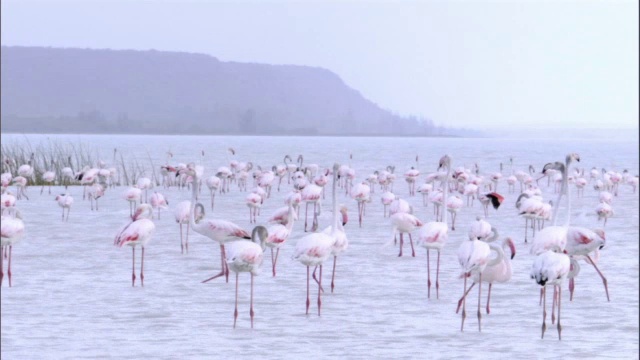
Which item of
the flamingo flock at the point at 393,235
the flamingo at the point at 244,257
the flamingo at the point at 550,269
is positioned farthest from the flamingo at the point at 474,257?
the flamingo at the point at 244,257

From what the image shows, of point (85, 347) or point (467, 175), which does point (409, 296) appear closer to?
point (85, 347)

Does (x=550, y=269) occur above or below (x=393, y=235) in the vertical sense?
above

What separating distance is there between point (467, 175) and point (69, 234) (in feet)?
32.4

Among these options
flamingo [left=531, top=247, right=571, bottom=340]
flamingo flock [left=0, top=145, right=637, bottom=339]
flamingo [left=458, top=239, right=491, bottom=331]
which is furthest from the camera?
flamingo flock [left=0, top=145, right=637, bottom=339]

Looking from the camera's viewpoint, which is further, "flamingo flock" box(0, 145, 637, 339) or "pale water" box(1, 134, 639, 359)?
"flamingo flock" box(0, 145, 637, 339)

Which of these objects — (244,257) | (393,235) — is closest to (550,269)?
(244,257)

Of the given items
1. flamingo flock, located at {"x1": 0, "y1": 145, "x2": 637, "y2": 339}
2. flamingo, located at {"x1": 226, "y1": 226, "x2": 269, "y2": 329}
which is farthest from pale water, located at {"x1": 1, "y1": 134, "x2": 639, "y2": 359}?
flamingo, located at {"x1": 226, "y1": 226, "x2": 269, "y2": 329}

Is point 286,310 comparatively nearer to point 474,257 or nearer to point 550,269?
point 474,257

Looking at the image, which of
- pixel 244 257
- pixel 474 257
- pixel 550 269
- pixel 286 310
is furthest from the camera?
pixel 286 310

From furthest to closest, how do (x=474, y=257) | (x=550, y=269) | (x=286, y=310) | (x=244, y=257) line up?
(x=286, y=310) → (x=244, y=257) → (x=474, y=257) → (x=550, y=269)

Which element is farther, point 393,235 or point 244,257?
point 393,235

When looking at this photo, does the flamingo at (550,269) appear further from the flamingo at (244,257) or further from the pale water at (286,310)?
the flamingo at (244,257)

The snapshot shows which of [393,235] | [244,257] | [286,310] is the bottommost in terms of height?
[286,310]

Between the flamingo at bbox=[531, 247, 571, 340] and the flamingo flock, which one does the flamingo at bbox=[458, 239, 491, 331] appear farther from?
the flamingo at bbox=[531, 247, 571, 340]
